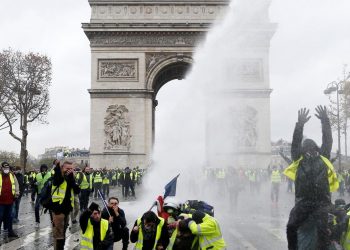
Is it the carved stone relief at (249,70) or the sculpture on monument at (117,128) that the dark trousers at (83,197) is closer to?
the sculpture on monument at (117,128)

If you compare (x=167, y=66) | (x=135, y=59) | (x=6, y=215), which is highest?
(x=135, y=59)

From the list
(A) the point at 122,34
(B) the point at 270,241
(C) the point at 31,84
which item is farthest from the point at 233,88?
(B) the point at 270,241

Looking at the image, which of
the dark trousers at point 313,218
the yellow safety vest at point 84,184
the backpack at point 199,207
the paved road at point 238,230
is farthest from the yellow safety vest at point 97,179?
the dark trousers at point 313,218

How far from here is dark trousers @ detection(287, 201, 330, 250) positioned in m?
6.33

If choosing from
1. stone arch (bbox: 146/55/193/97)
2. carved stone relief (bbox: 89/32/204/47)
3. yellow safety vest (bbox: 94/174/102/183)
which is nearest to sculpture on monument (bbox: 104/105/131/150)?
stone arch (bbox: 146/55/193/97)

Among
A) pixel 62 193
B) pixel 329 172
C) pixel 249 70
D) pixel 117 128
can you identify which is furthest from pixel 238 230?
pixel 249 70

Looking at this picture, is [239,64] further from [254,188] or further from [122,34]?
[254,188]

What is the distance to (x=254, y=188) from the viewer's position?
28844 millimetres

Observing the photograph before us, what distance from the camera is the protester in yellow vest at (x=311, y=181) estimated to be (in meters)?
6.36

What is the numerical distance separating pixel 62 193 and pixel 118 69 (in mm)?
30420

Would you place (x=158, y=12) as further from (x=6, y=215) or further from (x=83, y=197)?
(x=6, y=215)

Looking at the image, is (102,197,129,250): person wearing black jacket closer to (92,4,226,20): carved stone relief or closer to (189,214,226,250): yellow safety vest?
(189,214,226,250): yellow safety vest

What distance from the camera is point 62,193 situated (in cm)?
849

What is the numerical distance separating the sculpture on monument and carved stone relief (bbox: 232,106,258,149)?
25.8 ft
